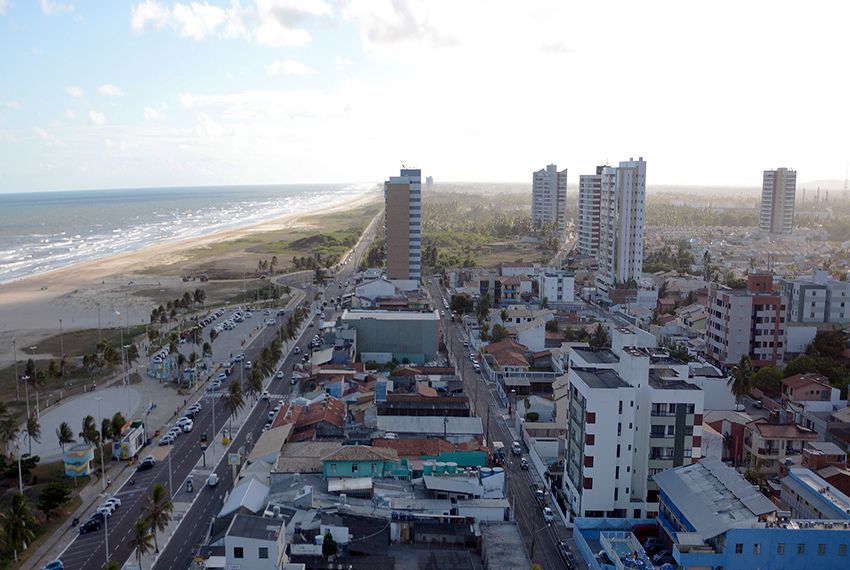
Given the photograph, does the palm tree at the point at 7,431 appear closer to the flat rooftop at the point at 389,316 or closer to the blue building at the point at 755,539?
the flat rooftop at the point at 389,316

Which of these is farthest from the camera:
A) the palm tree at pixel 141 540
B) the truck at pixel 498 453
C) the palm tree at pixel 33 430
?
the palm tree at pixel 33 430

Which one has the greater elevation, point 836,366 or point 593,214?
point 593,214

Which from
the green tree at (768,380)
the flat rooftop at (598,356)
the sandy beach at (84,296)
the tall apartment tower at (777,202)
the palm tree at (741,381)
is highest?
the tall apartment tower at (777,202)

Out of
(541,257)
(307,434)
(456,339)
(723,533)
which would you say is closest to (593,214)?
(541,257)

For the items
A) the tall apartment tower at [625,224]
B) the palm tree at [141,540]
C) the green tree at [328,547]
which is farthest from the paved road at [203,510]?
the tall apartment tower at [625,224]

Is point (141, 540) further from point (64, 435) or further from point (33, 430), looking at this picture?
point (33, 430)

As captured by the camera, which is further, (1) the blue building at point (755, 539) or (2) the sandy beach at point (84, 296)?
(2) the sandy beach at point (84, 296)

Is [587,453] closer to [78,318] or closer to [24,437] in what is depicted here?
[24,437]
